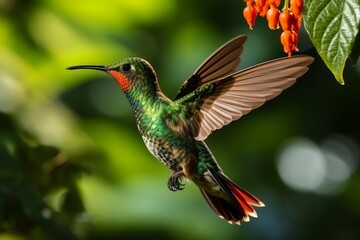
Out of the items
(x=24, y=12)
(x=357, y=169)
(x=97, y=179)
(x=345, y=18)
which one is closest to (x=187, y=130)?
(x=345, y=18)

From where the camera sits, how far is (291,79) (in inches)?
83.4

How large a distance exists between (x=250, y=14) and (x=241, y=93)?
0.87 ft

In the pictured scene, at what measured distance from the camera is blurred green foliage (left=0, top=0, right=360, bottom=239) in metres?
7.82

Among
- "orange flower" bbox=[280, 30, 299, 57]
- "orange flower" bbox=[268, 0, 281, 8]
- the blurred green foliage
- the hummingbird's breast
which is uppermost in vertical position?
"orange flower" bbox=[268, 0, 281, 8]

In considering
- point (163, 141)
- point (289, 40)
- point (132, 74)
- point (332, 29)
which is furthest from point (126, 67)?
point (332, 29)

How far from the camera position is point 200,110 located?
8.23 feet

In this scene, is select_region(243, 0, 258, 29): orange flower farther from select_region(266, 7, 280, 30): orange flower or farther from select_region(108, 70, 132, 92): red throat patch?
select_region(108, 70, 132, 92): red throat patch

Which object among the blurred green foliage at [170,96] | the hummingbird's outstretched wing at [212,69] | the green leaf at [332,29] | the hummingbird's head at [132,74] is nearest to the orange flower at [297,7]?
the green leaf at [332,29]

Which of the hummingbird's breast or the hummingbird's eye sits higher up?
the hummingbird's eye

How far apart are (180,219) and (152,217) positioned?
28 cm

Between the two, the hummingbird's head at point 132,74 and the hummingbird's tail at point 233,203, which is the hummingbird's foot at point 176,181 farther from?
the hummingbird's head at point 132,74

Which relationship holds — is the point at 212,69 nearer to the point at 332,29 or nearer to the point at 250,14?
the point at 250,14

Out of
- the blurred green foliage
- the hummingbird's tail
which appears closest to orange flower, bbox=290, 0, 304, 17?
the hummingbird's tail

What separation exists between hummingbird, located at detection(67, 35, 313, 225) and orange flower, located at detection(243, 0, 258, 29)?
0.05 metres
